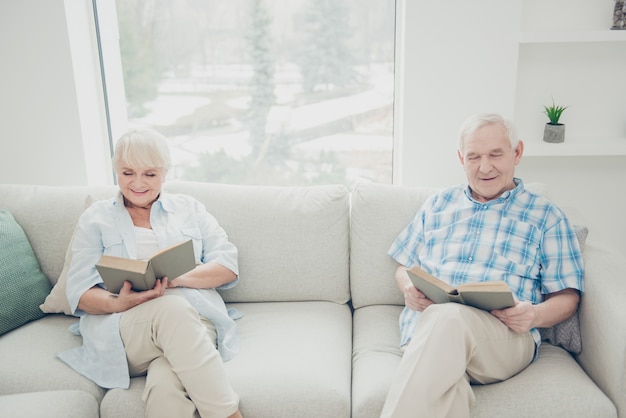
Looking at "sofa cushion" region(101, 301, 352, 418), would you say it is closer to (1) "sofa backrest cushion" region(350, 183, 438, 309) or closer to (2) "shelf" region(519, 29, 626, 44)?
(1) "sofa backrest cushion" region(350, 183, 438, 309)

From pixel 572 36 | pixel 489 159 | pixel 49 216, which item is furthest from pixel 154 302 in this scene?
pixel 572 36

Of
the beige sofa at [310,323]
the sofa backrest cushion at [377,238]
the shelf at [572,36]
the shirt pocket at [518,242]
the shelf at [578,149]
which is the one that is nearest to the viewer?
the beige sofa at [310,323]

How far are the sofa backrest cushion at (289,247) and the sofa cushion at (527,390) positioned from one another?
1.39ft

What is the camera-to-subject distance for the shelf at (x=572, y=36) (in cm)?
261

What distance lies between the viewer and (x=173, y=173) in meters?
3.23

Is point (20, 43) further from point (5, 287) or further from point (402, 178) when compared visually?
point (402, 178)

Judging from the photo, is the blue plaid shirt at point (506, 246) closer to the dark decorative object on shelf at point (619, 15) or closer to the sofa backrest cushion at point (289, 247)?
the sofa backrest cushion at point (289, 247)

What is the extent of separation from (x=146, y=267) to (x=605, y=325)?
138 centimetres

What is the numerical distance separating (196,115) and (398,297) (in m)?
1.46

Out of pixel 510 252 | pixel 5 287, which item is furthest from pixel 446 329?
pixel 5 287

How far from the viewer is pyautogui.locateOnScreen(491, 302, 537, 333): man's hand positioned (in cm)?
187

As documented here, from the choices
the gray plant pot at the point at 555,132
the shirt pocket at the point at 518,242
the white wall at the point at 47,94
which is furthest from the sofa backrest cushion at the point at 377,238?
the white wall at the point at 47,94

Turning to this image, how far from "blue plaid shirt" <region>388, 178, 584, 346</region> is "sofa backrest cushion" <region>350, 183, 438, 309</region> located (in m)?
0.18

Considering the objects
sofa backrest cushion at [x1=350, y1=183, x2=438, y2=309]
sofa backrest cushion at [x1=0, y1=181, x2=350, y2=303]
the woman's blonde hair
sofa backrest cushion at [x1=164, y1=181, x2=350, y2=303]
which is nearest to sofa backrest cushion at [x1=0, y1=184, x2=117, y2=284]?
sofa backrest cushion at [x1=0, y1=181, x2=350, y2=303]
